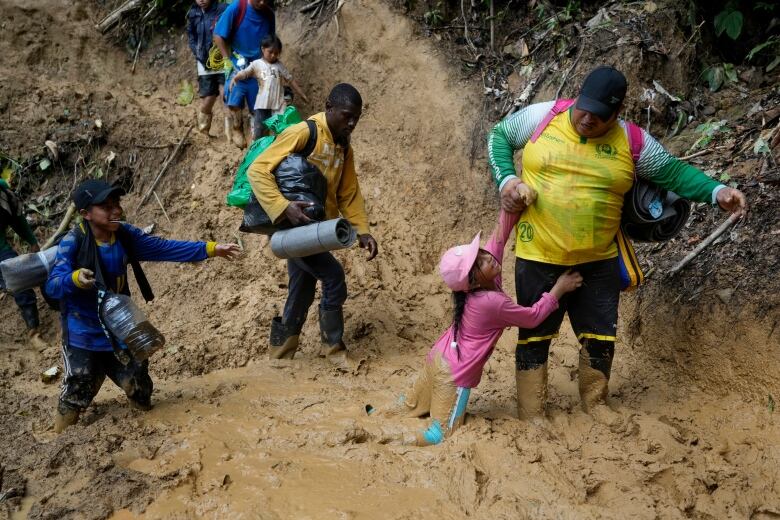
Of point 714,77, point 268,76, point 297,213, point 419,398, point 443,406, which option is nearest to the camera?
point 443,406

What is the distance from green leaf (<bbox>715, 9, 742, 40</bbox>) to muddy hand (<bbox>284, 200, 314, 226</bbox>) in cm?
425

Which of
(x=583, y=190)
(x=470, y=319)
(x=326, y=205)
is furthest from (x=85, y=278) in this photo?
(x=583, y=190)

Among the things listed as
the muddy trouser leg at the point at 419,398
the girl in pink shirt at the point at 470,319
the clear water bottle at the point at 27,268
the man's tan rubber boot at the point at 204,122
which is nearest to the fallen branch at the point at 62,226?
the man's tan rubber boot at the point at 204,122

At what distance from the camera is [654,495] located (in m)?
3.98

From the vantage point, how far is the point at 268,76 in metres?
7.44

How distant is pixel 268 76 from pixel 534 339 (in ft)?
14.1

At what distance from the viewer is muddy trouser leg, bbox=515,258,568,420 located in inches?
170

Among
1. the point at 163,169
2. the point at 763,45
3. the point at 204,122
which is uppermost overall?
the point at 763,45

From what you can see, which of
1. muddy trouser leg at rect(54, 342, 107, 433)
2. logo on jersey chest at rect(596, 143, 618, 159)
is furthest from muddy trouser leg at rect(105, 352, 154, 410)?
logo on jersey chest at rect(596, 143, 618, 159)

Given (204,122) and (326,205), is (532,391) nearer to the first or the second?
(326,205)

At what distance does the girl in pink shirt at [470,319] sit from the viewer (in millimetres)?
4148

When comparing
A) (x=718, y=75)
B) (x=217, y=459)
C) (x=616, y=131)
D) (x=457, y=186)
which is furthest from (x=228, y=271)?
(x=718, y=75)

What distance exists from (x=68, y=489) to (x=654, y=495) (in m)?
3.18

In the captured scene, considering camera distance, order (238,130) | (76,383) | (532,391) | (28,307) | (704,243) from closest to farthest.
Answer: (532,391)
(76,383)
(704,243)
(28,307)
(238,130)
